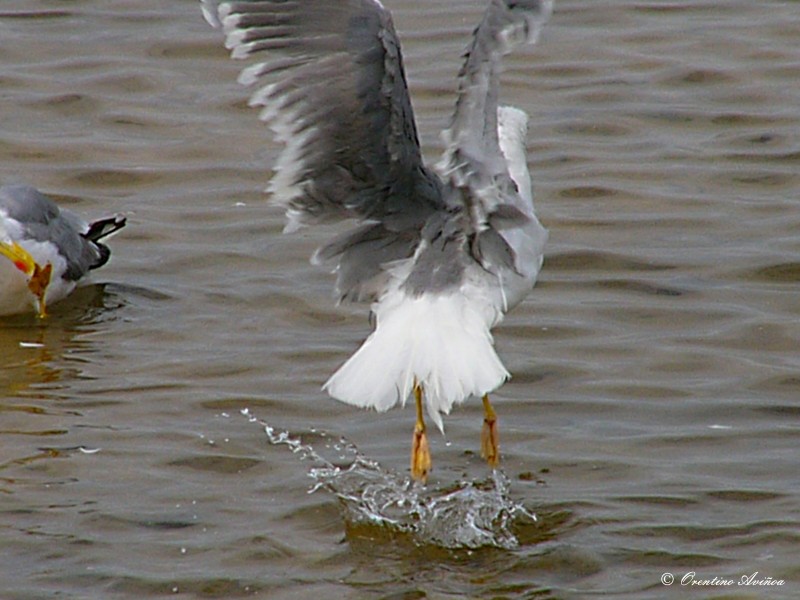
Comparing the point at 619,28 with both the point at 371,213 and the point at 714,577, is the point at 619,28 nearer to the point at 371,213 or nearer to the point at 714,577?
the point at 371,213

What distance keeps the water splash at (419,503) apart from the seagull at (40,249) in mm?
2189

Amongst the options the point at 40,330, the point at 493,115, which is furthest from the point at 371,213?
the point at 40,330

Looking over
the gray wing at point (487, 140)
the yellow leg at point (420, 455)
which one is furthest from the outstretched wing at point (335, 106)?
the yellow leg at point (420, 455)

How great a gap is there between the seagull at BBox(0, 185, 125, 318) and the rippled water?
11 cm

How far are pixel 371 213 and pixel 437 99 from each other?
4.50m

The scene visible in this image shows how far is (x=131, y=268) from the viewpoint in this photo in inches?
325

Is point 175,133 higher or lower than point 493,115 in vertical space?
lower

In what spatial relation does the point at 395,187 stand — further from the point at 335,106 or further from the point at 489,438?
the point at 489,438

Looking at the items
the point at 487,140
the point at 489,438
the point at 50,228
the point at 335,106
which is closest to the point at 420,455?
the point at 489,438

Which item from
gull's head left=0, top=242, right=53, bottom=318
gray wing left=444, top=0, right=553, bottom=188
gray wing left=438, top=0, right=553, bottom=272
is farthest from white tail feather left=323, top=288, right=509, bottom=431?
gull's head left=0, top=242, right=53, bottom=318

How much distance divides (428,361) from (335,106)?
36.7 inches

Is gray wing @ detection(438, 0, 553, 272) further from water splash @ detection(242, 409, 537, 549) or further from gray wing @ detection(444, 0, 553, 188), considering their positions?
water splash @ detection(242, 409, 537, 549)

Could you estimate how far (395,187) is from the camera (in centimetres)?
568

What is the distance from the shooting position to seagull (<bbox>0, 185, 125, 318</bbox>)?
7715 mm
